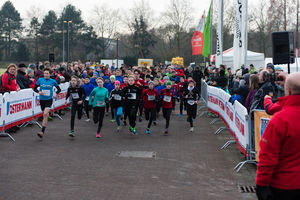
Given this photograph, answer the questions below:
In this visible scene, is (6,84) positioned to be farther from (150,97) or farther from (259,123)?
(259,123)

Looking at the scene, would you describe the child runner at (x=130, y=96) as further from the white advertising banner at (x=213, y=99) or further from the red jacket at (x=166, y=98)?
the white advertising banner at (x=213, y=99)

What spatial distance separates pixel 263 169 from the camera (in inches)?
135

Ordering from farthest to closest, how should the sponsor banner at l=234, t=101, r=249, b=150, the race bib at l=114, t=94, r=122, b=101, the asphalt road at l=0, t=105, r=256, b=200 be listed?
1. the race bib at l=114, t=94, r=122, b=101
2. the sponsor banner at l=234, t=101, r=249, b=150
3. the asphalt road at l=0, t=105, r=256, b=200

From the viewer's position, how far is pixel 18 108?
42.5 feet

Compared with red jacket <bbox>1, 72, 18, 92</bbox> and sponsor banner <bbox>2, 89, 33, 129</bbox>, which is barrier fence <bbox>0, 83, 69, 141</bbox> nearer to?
sponsor banner <bbox>2, 89, 33, 129</bbox>

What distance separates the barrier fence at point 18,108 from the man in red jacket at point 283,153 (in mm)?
9285

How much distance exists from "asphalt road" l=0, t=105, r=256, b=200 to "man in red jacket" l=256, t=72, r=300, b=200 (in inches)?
125

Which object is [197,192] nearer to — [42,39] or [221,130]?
[221,130]

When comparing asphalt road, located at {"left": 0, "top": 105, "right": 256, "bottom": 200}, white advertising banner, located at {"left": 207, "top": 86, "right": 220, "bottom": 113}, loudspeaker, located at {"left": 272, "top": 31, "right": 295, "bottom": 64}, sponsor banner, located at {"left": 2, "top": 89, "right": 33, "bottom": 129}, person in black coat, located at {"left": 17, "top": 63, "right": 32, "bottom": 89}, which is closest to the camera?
asphalt road, located at {"left": 0, "top": 105, "right": 256, "bottom": 200}

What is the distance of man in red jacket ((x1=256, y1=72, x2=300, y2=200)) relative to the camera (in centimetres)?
339

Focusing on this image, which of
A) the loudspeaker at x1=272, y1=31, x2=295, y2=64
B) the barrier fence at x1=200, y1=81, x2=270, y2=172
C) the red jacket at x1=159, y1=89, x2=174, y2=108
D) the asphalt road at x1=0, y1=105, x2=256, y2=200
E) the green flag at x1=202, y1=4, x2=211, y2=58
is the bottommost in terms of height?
the asphalt road at x1=0, y1=105, x2=256, y2=200

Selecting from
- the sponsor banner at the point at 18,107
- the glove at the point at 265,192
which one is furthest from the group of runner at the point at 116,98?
the glove at the point at 265,192

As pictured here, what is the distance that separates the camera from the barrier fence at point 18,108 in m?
11.8

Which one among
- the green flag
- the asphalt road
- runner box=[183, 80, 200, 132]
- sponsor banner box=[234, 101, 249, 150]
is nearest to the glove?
the asphalt road
